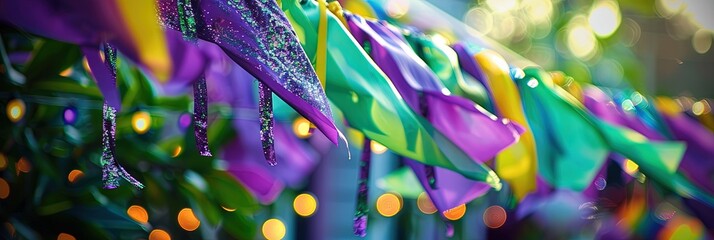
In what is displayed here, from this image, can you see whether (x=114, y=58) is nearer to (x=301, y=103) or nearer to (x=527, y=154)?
(x=301, y=103)

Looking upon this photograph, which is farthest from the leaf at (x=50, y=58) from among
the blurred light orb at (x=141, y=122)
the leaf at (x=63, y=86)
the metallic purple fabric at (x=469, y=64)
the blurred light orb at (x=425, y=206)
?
the blurred light orb at (x=425, y=206)

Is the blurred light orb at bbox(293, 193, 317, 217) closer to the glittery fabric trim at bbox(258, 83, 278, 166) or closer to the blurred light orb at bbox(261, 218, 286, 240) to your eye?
the blurred light orb at bbox(261, 218, 286, 240)

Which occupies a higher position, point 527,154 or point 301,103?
point 301,103

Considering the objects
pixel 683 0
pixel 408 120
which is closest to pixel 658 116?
pixel 408 120

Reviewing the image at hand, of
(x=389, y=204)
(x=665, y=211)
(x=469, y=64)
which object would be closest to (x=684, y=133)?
(x=665, y=211)

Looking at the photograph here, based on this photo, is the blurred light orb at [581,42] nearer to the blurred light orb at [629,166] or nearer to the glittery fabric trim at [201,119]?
the blurred light orb at [629,166]

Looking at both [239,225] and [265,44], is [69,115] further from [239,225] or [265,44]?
[265,44]
